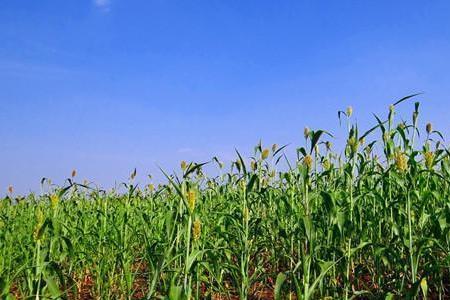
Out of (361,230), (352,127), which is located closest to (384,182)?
(361,230)

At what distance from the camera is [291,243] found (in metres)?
3.49

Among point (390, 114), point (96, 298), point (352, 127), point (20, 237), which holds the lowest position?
point (96, 298)

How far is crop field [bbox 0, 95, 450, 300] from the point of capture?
90.8 inches

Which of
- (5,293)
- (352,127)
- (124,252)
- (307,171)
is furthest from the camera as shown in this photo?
(124,252)

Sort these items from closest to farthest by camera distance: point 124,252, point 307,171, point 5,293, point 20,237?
1. point 5,293
2. point 307,171
3. point 124,252
4. point 20,237

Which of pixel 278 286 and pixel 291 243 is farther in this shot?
pixel 291 243

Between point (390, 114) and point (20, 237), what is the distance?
3510 mm

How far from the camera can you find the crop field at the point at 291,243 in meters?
2.31

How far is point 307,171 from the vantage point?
2.35 m

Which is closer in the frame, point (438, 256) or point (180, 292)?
point (180, 292)

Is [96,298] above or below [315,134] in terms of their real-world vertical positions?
below

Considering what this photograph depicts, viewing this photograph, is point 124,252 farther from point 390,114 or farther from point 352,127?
point 390,114

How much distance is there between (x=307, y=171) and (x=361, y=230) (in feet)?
3.68

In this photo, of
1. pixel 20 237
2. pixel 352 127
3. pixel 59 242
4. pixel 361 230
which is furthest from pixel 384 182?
pixel 20 237
